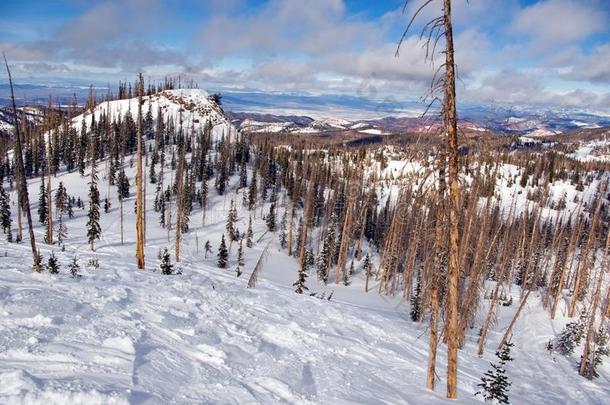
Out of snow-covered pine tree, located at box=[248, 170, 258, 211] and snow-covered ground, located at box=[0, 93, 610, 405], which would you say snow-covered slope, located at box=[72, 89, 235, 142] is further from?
snow-covered ground, located at box=[0, 93, 610, 405]

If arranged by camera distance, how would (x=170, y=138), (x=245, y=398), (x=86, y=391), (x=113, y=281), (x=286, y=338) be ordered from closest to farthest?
(x=86, y=391) → (x=245, y=398) → (x=286, y=338) → (x=113, y=281) → (x=170, y=138)

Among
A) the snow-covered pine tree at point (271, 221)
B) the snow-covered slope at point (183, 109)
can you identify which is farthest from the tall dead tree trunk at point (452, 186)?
the snow-covered slope at point (183, 109)

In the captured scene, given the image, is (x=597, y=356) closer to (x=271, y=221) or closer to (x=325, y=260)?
(x=325, y=260)

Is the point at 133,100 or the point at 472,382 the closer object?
the point at 472,382

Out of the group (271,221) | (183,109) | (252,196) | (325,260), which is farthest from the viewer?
(183,109)

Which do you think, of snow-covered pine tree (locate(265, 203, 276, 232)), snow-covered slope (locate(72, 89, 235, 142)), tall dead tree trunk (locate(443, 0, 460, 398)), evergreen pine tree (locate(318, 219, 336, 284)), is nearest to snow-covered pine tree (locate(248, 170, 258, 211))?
snow-covered pine tree (locate(265, 203, 276, 232))

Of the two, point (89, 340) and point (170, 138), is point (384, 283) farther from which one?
point (170, 138)

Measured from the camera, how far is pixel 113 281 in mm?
14664

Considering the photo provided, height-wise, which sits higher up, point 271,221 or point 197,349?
point 197,349

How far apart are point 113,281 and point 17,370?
28.4ft

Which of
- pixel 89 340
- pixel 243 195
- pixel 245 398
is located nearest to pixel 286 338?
pixel 245 398

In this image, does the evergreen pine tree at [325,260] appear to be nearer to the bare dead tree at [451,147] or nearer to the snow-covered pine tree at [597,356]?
the snow-covered pine tree at [597,356]

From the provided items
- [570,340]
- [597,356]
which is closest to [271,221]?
Result: [570,340]

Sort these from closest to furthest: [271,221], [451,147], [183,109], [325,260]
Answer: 1. [451,147]
2. [325,260]
3. [271,221]
4. [183,109]
